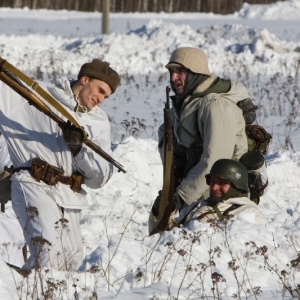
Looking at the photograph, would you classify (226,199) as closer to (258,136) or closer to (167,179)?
(167,179)

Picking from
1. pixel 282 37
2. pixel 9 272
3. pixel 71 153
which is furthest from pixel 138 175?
pixel 282 37

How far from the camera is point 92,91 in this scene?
7.72m

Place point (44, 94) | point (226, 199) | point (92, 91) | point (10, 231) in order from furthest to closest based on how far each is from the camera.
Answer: point (10, 231) < point (226, 199) < point (92, 91) < point (44, 94)

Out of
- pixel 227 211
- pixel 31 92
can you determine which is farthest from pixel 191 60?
pixel 31 92

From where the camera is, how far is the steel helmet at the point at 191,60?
847cm

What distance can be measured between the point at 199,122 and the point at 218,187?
49 cm

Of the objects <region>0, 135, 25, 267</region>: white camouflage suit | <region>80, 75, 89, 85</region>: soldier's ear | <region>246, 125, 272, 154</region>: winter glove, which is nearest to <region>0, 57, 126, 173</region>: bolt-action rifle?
<region>80, 75, 89, 85</region>: soldier's ear

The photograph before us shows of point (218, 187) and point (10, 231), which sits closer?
point (218, 187)

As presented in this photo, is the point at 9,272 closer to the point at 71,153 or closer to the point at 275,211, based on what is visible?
the point at 71,153

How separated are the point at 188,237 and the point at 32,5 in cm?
3509

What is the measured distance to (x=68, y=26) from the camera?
113 feet

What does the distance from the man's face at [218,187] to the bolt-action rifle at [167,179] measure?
1.03 ft

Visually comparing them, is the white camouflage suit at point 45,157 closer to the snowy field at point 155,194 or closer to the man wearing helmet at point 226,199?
the snowy field at point 155,194

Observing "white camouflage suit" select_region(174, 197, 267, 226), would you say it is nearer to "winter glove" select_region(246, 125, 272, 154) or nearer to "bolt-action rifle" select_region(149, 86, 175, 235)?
"bolt-action rifle" select_region(149, 86, 175, 235)
